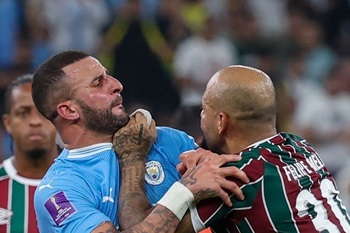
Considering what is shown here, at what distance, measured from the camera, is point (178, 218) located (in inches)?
149

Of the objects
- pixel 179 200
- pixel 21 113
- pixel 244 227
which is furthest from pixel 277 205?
pixel 21 113

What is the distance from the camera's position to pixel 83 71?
166 inches

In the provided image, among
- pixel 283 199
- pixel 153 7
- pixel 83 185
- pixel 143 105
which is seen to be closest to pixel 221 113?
pixel 283 199

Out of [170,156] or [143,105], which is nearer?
[170,156]

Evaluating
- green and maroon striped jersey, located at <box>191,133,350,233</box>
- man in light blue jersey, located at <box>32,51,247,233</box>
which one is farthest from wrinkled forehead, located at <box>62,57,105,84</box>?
green and maroon striped jersey, located at <box>191,133,350,233</box>

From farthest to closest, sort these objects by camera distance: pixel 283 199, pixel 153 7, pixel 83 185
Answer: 1. pixel 153 7
2. pixel 83 185
3. pixel 283 199

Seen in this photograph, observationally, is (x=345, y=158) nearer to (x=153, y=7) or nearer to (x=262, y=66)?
(x=262, y=66)

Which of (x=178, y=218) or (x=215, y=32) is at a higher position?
(x=215, y=32)

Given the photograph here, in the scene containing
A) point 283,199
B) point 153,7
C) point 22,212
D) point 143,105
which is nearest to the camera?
Answer: point 283,199

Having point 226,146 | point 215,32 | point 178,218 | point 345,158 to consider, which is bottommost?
point 178,218

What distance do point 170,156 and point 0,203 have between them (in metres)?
1.50

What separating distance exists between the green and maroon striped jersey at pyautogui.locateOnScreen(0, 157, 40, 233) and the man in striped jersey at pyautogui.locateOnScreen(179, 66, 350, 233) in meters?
1.61

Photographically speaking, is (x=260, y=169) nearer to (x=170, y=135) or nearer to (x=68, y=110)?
(x=170, y=135)

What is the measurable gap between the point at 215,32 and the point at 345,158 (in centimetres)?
195
